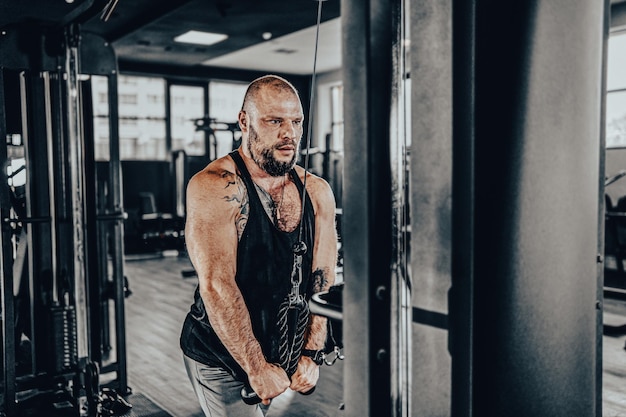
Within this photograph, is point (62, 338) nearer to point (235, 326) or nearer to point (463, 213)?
point (235, 326)

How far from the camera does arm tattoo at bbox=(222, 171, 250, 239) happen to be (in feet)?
4.63

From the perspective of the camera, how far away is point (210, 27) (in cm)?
688

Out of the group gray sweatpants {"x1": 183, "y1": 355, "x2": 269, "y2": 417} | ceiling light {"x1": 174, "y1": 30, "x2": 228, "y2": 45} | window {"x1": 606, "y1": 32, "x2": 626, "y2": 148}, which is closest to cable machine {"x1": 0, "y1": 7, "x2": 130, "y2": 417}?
gray sweatpants {"x1": 183, "y1": 355, "x2": 269, "y2": 417}

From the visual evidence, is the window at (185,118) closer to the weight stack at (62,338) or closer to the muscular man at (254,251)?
the weight stack at (62,338)

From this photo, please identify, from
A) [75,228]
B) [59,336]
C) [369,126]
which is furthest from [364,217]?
[59,336]

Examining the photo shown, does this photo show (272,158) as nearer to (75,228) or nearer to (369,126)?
(369,126)

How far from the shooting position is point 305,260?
1446 mm

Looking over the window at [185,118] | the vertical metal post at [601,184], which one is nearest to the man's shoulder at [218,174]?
the vertical metal post at [601,184]

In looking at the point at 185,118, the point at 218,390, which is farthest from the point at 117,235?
the point at 185,118

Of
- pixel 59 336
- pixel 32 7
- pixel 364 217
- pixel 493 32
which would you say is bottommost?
pixel 59 336

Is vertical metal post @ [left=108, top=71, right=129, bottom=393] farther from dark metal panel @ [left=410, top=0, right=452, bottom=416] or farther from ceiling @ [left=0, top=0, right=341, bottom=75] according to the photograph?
dark metal panel @ [left=410, top=0, right=452, bottom=416]

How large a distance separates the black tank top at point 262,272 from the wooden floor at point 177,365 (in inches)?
47.2

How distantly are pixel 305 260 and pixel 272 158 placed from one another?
0.27 metres

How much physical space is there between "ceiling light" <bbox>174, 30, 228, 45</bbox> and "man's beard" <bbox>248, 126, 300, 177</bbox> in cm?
615
